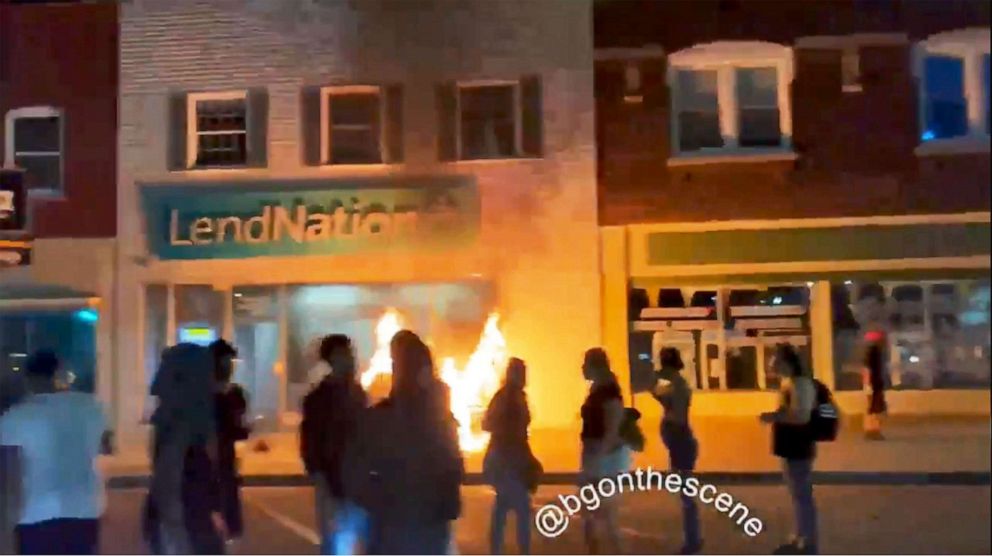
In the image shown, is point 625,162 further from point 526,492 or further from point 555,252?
point 526,492

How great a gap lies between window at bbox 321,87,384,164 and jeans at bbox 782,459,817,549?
1616 millimetres

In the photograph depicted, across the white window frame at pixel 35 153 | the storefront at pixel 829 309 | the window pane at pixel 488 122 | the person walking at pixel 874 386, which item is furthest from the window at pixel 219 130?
the person walking at pixel 874 386

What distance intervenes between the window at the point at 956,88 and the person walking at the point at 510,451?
58.5 inches

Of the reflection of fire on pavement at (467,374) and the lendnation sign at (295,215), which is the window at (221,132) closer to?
the lendnation sign at (295,215)

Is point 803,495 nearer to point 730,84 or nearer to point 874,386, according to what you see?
point 874,386

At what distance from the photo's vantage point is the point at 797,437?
330 cm

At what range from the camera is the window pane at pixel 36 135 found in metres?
3.60

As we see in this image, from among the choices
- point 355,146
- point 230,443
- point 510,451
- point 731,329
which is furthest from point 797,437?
point 230,443

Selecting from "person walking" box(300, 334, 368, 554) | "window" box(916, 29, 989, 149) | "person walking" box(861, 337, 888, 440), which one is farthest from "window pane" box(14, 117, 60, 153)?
"window" box(916, 29, 989, 149)

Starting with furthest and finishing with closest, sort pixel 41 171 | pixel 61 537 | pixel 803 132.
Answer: pixel 41 171 → pixel 61 537 → pixel 803 132

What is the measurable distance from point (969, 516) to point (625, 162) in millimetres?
1516

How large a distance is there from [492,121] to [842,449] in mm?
1500

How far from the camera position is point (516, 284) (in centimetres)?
338

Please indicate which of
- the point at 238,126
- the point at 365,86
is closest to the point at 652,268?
the point at 365,86
